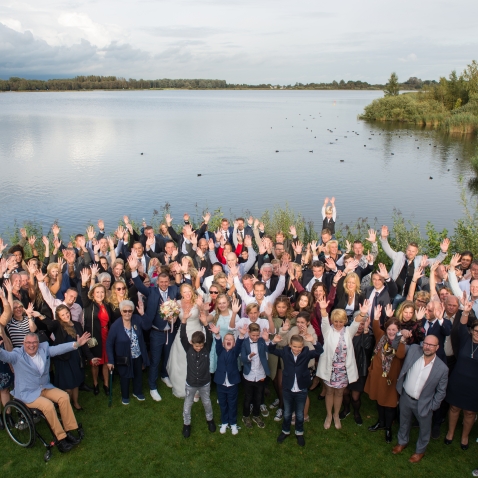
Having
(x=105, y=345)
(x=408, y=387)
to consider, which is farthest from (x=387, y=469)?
(x=105, y=345)

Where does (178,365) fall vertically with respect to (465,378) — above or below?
below

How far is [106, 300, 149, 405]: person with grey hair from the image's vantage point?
6.94 metres

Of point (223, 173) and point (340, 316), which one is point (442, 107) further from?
point (340, 316)

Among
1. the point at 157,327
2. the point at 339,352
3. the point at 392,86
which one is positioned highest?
the point at 392,86

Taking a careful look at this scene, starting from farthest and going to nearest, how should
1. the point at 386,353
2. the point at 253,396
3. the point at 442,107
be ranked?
the point at 442,107
the point at 253,396
the point at 386,353

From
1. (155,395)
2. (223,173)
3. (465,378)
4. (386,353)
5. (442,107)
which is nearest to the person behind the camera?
(465,378)

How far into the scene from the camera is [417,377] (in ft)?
19.5

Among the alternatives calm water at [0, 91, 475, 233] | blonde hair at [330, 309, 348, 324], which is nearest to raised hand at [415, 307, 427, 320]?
blonde hair at [330, 309, 348, 324]

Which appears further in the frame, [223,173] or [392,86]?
[392,86]

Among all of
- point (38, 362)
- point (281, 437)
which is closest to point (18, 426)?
point (38, 362)

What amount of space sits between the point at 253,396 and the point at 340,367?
1.47m

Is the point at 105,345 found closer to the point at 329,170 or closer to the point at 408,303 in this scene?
the point at 408,303

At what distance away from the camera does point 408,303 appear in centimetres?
660

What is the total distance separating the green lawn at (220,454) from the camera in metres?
6.01
